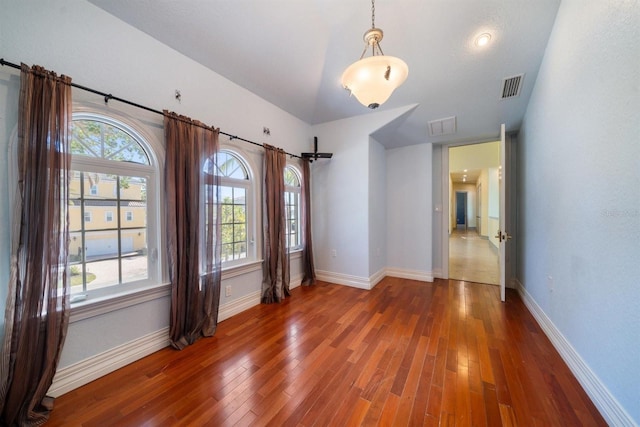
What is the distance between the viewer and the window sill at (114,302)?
1635 millimetres

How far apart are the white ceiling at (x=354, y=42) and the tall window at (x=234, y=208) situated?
1.05 metres

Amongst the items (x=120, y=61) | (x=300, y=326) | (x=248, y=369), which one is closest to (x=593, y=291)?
(x=300, y=326)

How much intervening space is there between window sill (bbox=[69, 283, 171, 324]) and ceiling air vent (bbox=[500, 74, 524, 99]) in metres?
4.40

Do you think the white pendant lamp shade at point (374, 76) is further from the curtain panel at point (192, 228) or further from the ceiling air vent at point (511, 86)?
the ceiling air vent at point (511, 86)

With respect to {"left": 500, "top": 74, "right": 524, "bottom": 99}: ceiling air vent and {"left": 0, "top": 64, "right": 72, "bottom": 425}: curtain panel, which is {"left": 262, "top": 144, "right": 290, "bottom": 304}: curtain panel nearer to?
{"left": 0, "top": 64, "right": 72, "bottom": 425}: curtain panel

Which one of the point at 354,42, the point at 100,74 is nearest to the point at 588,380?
the point at 354,42

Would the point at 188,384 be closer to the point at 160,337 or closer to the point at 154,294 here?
the point at 160,337

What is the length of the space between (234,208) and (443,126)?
3419mm

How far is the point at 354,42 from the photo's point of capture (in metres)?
2.44

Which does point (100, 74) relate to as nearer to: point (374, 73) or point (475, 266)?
point (374, 73)

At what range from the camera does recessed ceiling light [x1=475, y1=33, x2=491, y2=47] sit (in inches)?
89.3

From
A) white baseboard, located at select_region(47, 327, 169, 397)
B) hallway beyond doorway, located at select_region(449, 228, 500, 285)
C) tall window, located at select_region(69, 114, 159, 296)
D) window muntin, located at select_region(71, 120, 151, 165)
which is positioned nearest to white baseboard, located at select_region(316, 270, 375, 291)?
hallway beyond doorway, located at select_region(449, 228, 500, 285)

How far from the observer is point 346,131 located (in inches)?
151

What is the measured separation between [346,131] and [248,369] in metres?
3.51
